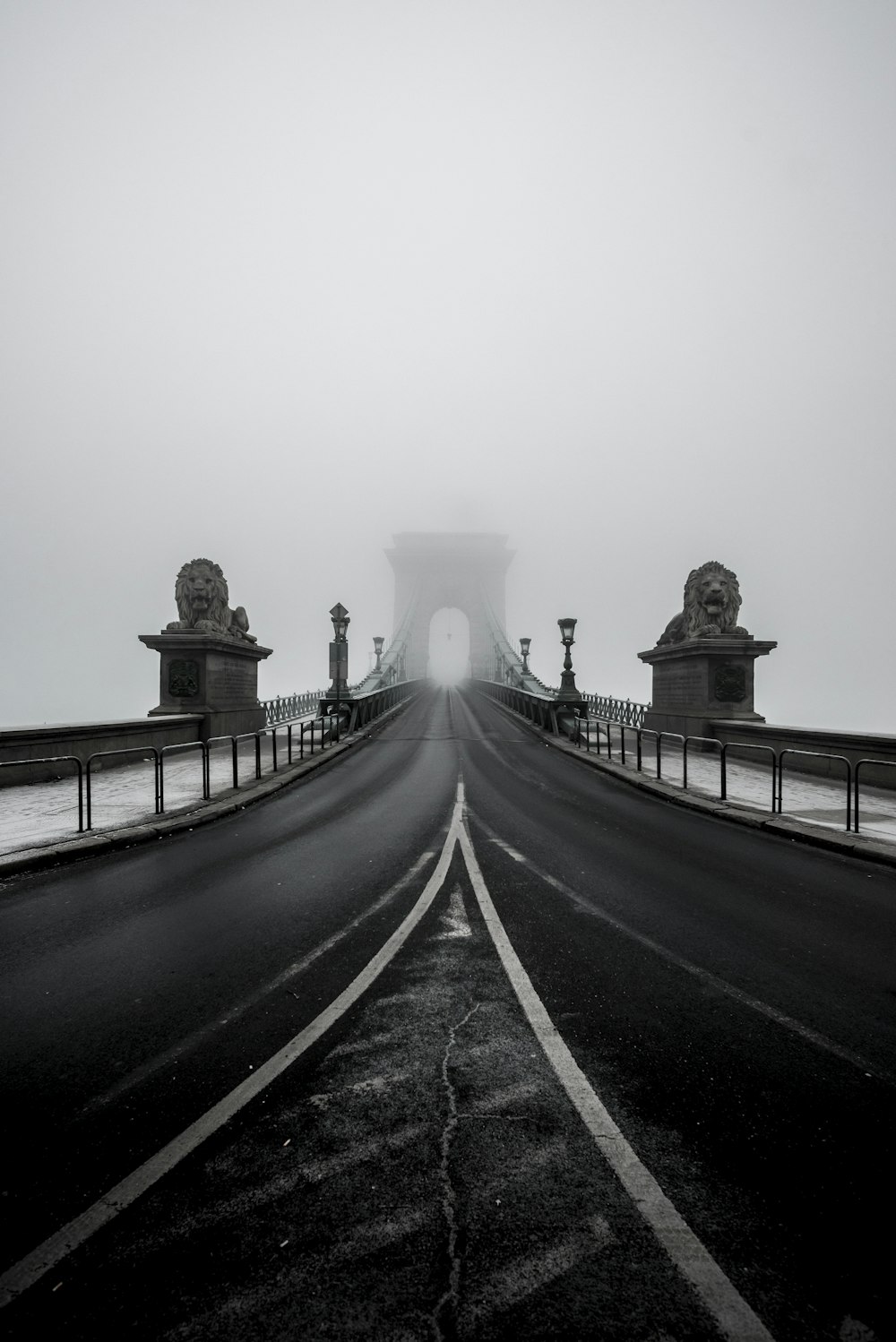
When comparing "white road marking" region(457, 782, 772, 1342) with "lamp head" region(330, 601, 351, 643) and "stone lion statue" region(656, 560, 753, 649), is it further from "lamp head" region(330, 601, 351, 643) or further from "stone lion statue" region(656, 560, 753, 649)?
"lamp head" region(330, 601, 351, 643)

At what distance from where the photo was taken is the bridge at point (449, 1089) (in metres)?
1.73

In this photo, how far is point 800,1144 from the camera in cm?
233

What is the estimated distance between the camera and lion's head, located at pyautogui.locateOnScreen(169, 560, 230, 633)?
54.9ft

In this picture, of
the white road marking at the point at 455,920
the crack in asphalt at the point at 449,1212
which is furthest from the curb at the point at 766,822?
the crack in asphalt at the point at 449,1212

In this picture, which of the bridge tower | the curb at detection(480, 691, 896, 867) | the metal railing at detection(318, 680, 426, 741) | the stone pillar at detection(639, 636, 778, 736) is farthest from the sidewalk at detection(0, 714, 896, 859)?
the bridge tower

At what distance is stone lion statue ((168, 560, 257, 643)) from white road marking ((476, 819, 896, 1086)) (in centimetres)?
Result: 1404

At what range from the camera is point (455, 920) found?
474 cm

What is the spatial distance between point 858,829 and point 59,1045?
8.12 m

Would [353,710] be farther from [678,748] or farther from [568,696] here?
[678,748]

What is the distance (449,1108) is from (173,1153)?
3.58 ft

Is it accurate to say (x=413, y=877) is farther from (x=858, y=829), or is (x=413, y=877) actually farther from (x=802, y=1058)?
(x=858, y=829)

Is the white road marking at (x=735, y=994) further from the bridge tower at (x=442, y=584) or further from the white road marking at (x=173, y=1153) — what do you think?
the bridge tower at (x=442, y=584)

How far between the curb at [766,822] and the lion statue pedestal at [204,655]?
980 centimetres

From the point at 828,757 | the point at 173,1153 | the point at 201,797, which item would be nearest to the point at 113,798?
the point at 201,797
